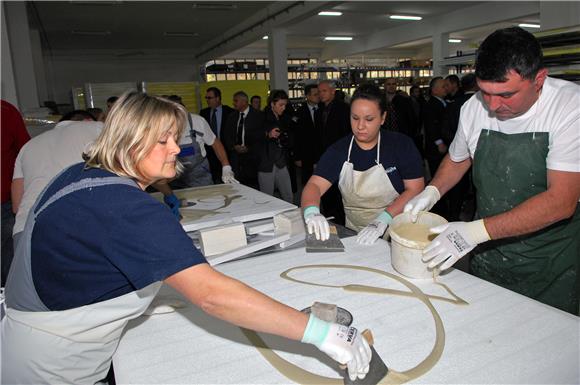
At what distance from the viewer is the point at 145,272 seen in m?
0.94

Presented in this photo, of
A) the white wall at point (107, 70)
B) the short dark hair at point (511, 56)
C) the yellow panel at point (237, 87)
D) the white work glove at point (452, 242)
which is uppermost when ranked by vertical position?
the white wall at point (107, 70)

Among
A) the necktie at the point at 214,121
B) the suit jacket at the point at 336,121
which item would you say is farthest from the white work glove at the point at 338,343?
the necktie at the point at 214,121

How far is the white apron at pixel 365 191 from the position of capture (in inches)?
88.3

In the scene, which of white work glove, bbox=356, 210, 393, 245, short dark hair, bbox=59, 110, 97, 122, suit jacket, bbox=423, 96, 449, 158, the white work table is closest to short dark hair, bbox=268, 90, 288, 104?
suit jacket, bbox=423, 96, 449, 158

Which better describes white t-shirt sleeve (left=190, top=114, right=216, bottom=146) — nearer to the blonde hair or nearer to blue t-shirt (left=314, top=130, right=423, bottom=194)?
blue t-shirt (left=314, top=130, right=423, bottom=194)

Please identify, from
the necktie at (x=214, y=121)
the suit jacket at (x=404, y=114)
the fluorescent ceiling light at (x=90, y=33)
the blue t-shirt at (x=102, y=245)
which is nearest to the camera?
the blue t-shirt at (x=102, y=245)

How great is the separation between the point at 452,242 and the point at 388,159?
0.89m

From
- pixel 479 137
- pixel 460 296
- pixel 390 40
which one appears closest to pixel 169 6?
pixel 390 40

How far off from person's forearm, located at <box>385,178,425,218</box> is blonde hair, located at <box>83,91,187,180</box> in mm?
1376

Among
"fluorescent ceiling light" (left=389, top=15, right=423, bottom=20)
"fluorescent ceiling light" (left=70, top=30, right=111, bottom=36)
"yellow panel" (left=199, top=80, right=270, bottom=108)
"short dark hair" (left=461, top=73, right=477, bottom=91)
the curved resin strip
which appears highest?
"fluorescent ceiling light" (left=70, top=30, right=111, bottom=36)

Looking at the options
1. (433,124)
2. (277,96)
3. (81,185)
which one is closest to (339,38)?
(277,96)

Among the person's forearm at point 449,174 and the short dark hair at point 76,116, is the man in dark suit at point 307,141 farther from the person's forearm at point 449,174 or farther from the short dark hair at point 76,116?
the person's forearm at point 449,174

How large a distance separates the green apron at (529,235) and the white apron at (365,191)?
A: 21.8 inches

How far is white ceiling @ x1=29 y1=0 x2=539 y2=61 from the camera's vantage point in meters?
8.31
